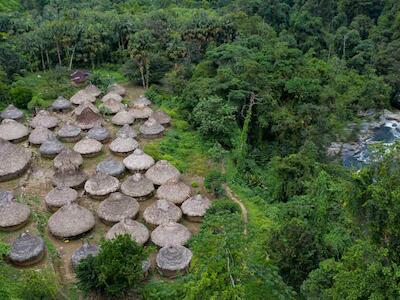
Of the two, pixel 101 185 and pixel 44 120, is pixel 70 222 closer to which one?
pixel 101 185

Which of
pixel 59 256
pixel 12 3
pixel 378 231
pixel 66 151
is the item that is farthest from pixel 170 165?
pixel 12 3

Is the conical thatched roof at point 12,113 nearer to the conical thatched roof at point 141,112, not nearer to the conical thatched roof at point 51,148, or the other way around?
the conical thatched roof at point 51,148

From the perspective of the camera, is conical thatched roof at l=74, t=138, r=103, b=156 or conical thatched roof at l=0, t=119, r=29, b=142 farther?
conical thatched roof at l=0, t=119, r=29, b=142

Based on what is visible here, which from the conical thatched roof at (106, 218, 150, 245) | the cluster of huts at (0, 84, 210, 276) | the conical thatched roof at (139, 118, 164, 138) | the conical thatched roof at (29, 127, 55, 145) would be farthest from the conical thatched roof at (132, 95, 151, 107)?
the conical thatched roof at (106, 218, 150, 245)

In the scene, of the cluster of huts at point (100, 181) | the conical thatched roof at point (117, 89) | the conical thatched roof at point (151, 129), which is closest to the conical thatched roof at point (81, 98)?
the cluster of huts at point (100, 181)

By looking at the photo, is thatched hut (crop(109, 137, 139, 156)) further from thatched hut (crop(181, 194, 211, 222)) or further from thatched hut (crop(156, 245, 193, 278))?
thatched hut (crop(156, 245, 193, 278))

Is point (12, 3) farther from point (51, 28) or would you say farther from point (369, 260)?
point (369, 260)

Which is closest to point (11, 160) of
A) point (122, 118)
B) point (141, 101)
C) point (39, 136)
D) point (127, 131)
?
point (39, 136)
